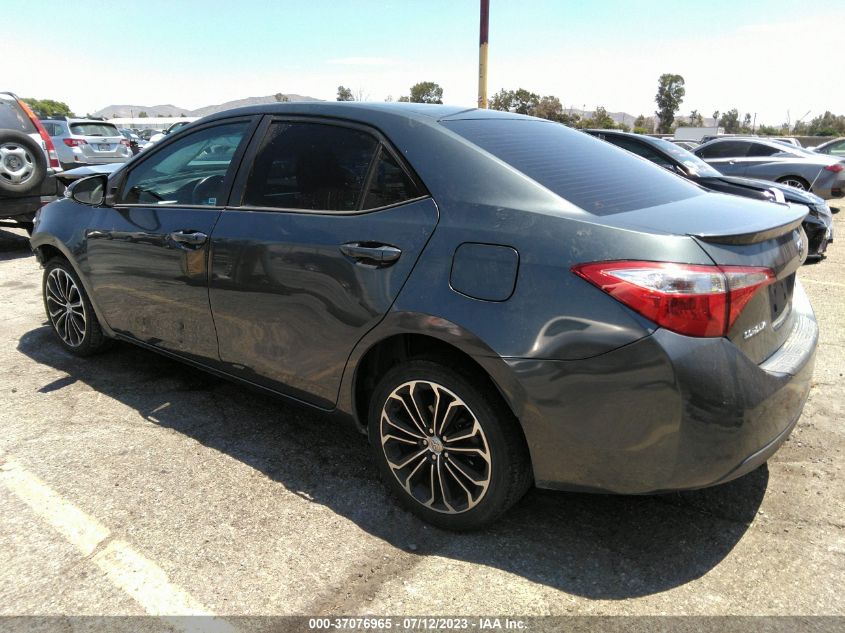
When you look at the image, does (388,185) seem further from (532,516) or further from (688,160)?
(688,160)

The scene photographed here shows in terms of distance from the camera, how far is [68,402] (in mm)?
3777

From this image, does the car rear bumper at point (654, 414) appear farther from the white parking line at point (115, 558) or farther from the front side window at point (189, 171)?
the front side window at point (189, 171)

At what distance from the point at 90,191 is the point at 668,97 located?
82.0 metres

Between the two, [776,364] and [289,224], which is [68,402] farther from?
[776,364]

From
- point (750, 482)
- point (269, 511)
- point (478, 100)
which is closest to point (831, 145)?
point (478, 100)

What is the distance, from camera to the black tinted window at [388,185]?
2536mm

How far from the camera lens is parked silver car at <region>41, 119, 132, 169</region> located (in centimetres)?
1609

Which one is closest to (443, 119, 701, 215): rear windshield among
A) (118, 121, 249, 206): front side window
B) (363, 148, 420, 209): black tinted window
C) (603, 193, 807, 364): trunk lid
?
(603, 193, 807, 364): trunk lid

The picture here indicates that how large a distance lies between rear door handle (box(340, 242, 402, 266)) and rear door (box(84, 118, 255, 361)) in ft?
3.12

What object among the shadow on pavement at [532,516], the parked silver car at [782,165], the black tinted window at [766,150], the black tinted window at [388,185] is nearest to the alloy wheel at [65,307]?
the shadow on pavement at [532,516]

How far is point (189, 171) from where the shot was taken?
11.7ft

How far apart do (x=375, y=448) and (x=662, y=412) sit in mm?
1250

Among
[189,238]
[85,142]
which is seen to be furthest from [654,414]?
[85,142]

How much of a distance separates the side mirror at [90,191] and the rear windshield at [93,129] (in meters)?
14.5
